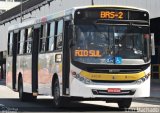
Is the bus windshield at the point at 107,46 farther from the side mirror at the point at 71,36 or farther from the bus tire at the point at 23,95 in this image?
the bus tire at the point at 23,95

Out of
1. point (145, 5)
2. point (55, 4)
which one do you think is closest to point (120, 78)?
point (145, 5)

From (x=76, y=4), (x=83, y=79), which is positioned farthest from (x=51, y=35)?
(x=76, y=4)

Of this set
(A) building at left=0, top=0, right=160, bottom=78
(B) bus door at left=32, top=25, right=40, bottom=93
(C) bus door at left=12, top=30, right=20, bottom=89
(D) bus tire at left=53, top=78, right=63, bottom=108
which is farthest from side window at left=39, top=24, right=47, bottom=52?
(A) building at left=0, top=0, right=160, bottom=78

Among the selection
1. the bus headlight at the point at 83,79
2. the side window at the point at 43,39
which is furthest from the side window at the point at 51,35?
the bus headlight at the point at 83,79

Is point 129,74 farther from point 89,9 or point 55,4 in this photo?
point 55,4

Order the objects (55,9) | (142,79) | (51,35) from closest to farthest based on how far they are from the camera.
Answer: (142,79), (51,35), (55,9)

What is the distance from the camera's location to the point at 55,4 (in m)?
59.1

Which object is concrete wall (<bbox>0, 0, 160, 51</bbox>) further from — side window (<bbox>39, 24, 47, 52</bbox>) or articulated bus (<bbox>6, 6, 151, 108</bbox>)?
articulated bus (<bbox>6, 6, 151, 108</bbox>)

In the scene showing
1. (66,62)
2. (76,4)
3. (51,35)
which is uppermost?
(76,4)

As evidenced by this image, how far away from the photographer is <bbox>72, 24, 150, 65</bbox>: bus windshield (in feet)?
56.9

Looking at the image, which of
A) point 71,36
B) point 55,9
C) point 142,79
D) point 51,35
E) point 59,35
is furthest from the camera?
point 55,9

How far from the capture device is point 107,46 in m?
17.5

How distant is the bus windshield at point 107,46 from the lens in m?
17.3

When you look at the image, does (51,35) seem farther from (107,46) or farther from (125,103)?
(125,103)
